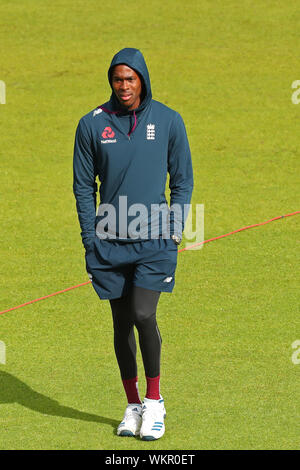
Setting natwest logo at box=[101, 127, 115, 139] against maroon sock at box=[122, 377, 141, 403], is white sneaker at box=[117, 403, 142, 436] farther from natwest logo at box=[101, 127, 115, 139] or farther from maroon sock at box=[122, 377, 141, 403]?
natwest logo at box=[101, 127, 115, 139]

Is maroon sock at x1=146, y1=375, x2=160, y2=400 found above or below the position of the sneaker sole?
above

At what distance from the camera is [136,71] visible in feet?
17.6

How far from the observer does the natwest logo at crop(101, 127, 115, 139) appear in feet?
17.7

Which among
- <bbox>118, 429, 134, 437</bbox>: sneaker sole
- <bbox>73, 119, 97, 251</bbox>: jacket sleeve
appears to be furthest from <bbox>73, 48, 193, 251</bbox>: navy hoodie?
<bbox>118, 429, 134, 437</bbox>: sneaker sole

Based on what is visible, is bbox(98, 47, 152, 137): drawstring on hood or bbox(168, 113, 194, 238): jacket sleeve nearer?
bbox(98, 47, 152, 137): drawstring on hood

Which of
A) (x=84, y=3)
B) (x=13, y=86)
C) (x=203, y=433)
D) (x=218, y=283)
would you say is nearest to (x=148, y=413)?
(x=203, y=433)

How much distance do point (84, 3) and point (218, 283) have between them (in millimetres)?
9111

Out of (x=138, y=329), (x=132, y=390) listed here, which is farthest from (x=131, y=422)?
(x=138, y=329)

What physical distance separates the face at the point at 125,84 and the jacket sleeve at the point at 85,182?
28 cm

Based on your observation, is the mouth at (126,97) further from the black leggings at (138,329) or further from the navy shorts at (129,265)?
the black leggings at (138,329)

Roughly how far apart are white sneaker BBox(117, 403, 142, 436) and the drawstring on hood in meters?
1.65

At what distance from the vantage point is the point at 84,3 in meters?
16.1

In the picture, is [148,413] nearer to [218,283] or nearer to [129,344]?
[129,344]

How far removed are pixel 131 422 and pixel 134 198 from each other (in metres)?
1.34
